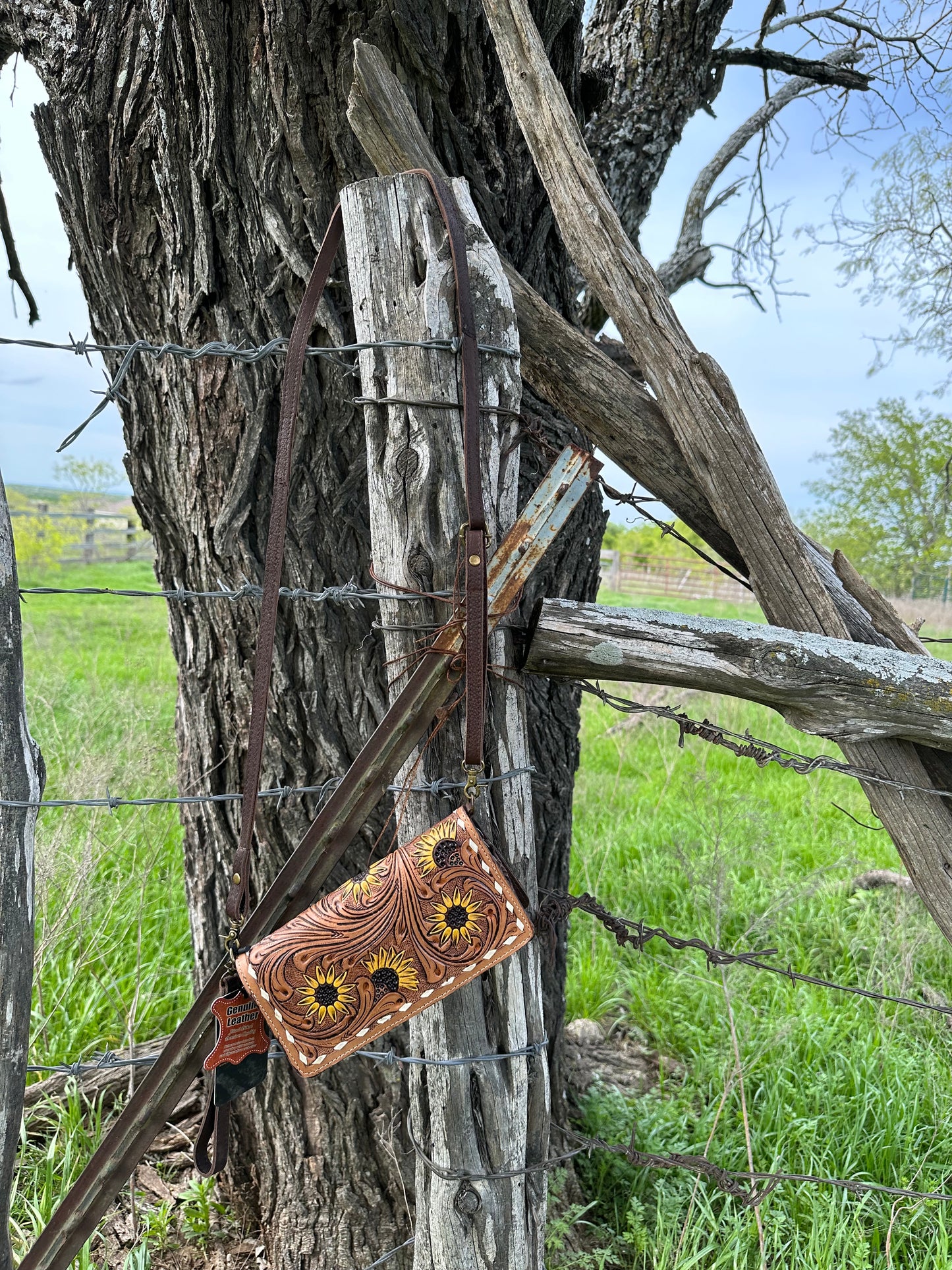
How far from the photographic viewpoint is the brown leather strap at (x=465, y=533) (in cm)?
116

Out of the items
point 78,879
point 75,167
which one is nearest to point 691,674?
point 75,167

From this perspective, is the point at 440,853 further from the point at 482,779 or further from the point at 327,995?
the point at 327,995

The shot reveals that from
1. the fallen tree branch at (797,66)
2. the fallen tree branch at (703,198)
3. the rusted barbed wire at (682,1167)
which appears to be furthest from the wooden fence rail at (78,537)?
the rusted barbed wire at (682,1167)

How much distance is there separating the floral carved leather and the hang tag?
0.29ft

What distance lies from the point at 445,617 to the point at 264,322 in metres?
0.89

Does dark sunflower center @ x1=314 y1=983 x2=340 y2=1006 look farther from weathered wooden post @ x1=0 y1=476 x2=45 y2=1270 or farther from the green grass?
the green grass

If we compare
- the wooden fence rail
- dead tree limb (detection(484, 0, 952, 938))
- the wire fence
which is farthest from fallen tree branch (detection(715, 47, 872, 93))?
the wooden fence rail

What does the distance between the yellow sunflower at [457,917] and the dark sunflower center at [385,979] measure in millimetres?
86

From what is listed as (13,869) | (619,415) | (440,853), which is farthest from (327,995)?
(619,415)

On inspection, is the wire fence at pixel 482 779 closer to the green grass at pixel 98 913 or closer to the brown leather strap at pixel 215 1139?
the brown leather strap at pixel 215 1139

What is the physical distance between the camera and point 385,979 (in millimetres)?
1166

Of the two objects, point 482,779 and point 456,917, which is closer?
point 456,917

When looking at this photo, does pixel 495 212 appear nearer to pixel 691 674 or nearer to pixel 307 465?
pixel 307 465

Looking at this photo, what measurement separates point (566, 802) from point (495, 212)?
149 centimetres
